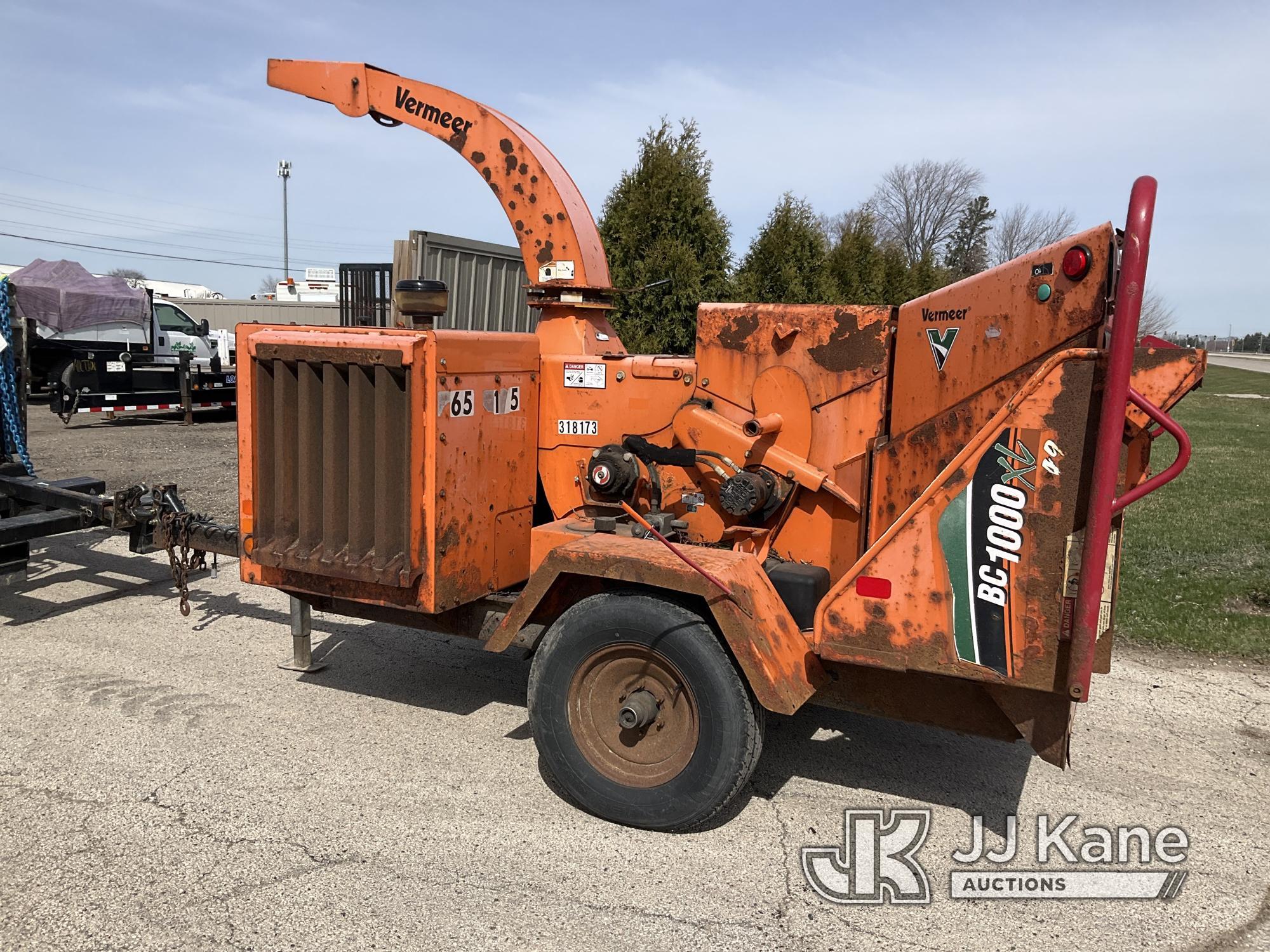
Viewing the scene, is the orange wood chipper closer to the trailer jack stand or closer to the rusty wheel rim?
the rusty wheel rim

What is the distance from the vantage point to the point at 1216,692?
5582 millimetres

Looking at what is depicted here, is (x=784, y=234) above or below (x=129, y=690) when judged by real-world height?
above

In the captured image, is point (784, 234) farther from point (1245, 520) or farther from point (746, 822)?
point (746, 822)

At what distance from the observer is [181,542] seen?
5633 millimetres

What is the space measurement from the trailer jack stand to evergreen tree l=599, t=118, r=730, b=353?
250 inches

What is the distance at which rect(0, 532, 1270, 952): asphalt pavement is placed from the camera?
3.23 metres

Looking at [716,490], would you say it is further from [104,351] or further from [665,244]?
[104,351]

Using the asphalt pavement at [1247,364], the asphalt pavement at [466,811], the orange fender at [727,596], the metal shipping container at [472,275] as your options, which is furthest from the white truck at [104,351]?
the asphalt pavement at [1247,364]

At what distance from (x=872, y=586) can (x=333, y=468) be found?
94.9 inches

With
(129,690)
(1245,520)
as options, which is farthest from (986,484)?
(1245,520)

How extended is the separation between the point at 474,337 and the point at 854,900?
9.01 ft

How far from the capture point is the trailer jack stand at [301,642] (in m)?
5.43

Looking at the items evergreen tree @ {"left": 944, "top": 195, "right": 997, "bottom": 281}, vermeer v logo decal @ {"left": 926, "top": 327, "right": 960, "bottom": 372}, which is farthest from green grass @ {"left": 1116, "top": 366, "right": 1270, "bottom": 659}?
evergreen tree @ {"left": 944, "top": 195, "right": 997, "bottom": 281}

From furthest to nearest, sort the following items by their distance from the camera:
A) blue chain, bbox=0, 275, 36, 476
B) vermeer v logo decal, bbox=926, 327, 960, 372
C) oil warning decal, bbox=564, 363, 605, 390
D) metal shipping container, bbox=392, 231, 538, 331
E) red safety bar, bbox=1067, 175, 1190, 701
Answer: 1. metal shipping container, bbox=392, 231, 538, 331
2. blue chain, bbox=0, 275, 36, 476
3. oil warning decal, bbox=564, 363, 605, 390
4. vermeer v logo decal, bbox=926, 327, 960, 372
5. red safety bar, bbox=1067, 175, 1190, 701
